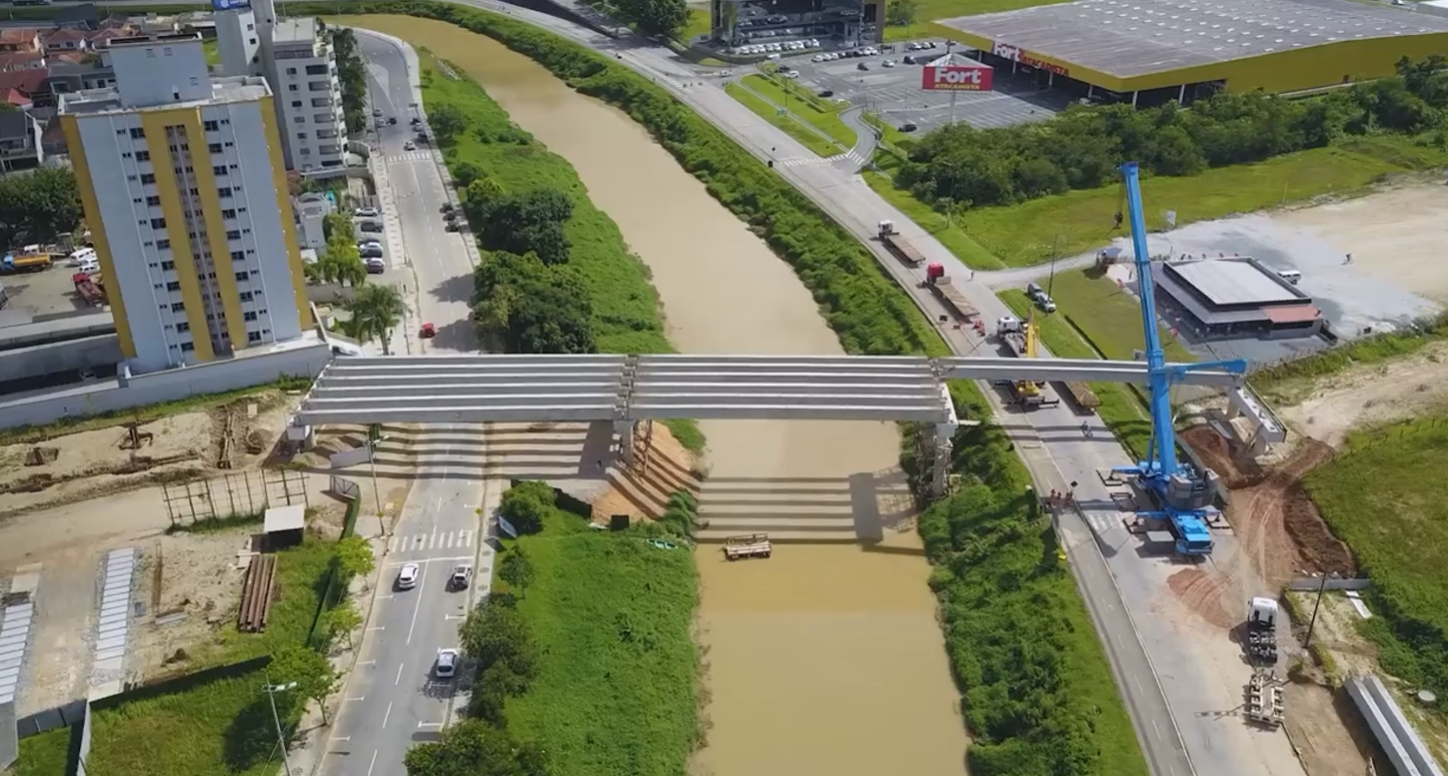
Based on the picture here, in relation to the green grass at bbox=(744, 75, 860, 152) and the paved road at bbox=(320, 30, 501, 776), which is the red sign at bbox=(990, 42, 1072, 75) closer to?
the green grass at bbox=(744, 75, 860, 152)

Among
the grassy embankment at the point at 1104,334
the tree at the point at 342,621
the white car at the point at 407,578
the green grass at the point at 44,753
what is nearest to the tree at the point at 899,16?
the grassy embankment at the point at 1104,334

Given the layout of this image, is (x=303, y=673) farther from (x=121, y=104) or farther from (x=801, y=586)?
(x=121, y=104)

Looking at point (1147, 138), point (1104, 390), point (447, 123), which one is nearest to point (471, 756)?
point (1104, 390)

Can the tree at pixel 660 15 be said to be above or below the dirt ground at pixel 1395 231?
above

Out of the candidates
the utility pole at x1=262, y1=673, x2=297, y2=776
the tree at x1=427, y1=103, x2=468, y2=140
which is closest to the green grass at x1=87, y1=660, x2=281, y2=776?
the utility pole at x1=262, y1=673, x2=297, y2=776

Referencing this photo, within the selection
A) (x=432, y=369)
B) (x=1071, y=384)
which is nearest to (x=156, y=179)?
(x=432, y=369)

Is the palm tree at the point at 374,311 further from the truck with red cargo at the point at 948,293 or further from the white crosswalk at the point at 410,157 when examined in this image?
the white crosswalk at the point at 410,157
